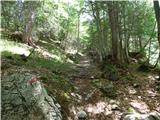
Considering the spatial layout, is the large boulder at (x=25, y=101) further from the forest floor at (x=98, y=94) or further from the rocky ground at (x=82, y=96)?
the forest floor at (x=98, y=94)

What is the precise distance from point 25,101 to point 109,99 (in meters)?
3.17

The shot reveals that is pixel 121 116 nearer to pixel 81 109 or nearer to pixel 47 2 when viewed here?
pixel 81 109

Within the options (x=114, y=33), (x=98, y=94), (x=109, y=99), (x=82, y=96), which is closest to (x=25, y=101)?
(x=82, y=96)

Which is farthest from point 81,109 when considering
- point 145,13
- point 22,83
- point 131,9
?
point 145,13

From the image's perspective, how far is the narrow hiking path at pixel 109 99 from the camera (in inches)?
269

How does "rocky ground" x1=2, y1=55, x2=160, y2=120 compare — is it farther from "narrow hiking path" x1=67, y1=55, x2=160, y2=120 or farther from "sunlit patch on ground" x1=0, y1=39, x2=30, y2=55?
"sunlit patch on ground" x1=0, y1=39, x2=30, y2=55

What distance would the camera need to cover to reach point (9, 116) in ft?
17.4

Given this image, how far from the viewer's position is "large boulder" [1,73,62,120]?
537 cm

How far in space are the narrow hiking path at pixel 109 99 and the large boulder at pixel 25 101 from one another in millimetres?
678

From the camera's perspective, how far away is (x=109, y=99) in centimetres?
787

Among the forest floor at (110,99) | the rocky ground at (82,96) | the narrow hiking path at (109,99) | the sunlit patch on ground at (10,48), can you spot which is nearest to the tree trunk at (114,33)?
the rocky ground at (82,96)

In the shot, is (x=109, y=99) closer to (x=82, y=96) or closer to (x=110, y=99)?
(x=110, y=99)

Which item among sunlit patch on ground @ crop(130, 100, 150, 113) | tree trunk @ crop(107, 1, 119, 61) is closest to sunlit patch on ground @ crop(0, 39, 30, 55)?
tree trunk @ crop(107, 1, 119, 61)

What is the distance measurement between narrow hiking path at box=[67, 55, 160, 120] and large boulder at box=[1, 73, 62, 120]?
678 millimetres
